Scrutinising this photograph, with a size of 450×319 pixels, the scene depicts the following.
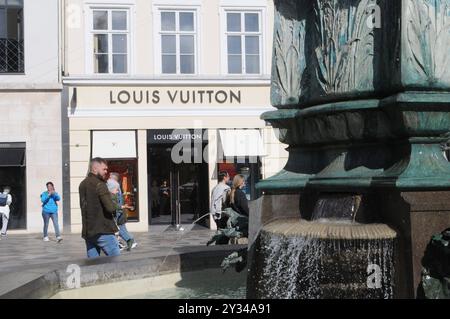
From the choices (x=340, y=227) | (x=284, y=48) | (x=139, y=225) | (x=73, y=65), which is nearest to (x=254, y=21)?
(x=73, y=65)

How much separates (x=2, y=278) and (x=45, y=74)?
53.8 feet

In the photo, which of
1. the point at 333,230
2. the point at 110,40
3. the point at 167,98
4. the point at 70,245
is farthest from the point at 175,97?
the point at 333,230

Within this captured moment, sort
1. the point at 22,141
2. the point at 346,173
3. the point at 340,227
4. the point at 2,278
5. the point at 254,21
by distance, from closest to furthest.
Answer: the point at 340,227 → the point at 346,173 → the point at 2,278 → the point at 22,141 → the point at 254,21

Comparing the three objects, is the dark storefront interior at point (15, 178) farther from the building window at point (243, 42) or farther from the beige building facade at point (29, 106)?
the building window at point (243, 42)

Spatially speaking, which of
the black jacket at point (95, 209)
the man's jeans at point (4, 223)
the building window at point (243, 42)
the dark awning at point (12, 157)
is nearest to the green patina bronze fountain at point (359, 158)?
the black jacket at point (95, 209)

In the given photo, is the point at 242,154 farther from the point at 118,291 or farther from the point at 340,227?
the point at 340,227

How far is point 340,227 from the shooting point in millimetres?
4195

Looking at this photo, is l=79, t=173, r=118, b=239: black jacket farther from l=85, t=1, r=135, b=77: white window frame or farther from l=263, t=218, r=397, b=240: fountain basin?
l=85, t=1, r=135, b=77: white window frame

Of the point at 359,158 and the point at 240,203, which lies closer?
the point at 359,158

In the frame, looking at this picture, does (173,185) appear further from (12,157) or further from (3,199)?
(3,199)

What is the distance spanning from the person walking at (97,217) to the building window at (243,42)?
48.0 ft

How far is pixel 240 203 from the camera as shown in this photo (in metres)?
7.91

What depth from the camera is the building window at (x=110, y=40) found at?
20.8m

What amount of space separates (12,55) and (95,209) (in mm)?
15008
